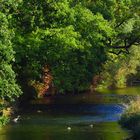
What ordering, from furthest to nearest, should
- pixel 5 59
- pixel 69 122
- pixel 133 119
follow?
pixel 69 122 < pixel 133 119 < pixel 5 59

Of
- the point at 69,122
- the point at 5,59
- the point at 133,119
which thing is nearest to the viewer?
the point at 5,59

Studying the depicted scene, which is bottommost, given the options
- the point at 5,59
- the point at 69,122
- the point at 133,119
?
the point at 69,122

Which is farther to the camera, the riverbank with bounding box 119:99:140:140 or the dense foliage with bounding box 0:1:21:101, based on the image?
the riverbank with bounding box 119:99:140:140

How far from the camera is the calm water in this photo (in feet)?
127

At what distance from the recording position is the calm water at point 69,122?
38.7 m

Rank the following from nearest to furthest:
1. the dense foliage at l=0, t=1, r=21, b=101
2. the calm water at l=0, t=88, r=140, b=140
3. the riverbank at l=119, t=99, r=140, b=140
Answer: the dense foliage at l=0, t=1, r=21, b=101 → the riverbank at l=119, t=99, r=140, b=140 → the calm water at l=0, t=88, r=140, b=140

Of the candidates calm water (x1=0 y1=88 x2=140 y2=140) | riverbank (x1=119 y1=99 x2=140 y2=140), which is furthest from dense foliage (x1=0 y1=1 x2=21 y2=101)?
riverbank (x1=119 y1=99 x2=140 y2=140)

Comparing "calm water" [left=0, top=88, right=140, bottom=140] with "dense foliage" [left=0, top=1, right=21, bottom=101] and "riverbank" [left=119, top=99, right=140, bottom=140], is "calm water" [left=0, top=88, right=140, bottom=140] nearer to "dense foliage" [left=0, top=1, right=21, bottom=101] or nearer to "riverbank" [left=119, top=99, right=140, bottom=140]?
"riverbank" [left=119, top=99, right=140, bottom=140]

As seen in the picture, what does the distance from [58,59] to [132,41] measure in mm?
18715

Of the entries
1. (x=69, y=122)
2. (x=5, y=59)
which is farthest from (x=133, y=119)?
(x=5, y=59)

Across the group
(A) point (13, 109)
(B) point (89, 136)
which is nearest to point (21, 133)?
(B) point (89, 136)

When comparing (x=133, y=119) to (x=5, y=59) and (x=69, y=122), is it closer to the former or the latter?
(x=69, y=122)

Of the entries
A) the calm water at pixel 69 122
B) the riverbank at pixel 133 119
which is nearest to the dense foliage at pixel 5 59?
the calm water at pixel 69 122

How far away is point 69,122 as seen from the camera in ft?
153
